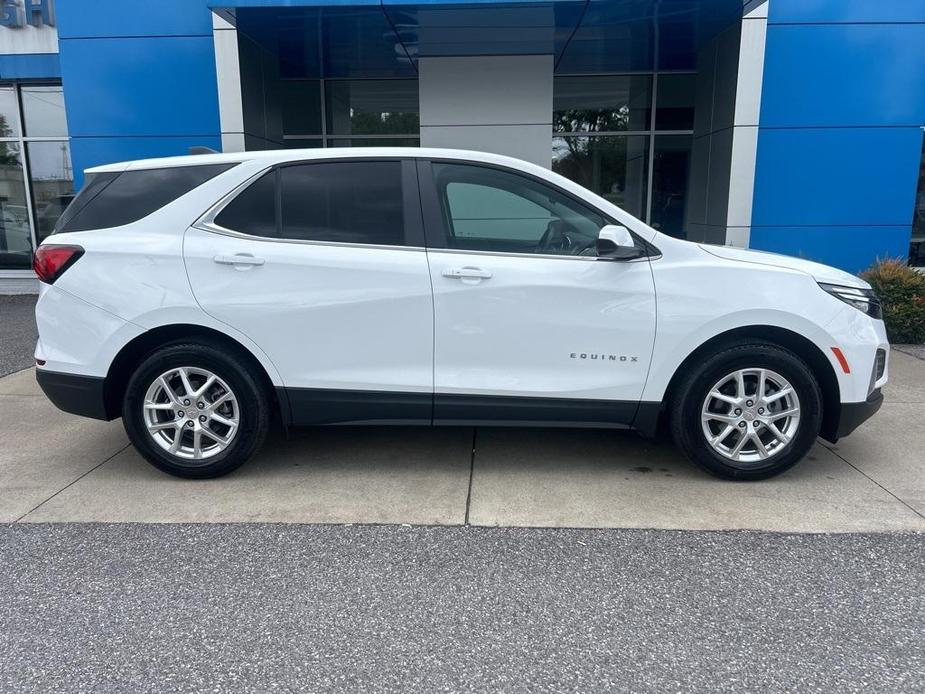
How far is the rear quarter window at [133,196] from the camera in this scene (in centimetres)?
417

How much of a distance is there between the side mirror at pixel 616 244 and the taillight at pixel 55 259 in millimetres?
2952

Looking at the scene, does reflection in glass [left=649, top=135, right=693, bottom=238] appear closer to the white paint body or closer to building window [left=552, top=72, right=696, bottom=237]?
building window [left=552, top=72, right=696, bottom=237]

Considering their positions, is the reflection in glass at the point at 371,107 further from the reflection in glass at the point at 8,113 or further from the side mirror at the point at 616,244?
the side mirror at the point at 616,244

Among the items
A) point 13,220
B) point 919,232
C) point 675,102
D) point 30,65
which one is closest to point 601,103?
point 675,102

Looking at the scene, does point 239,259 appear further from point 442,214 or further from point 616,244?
point 616,244

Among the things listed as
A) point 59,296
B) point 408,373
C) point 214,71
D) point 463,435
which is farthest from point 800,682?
point 214,71

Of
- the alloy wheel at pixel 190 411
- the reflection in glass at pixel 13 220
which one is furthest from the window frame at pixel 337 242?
the reflection in glass at pixel 13 220

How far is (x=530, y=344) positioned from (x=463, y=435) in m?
1.34

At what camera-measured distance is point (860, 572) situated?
3.22m

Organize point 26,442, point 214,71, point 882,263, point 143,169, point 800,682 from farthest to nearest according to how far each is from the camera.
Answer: point 214,71 → point 882,263 → point 26,442 → point 143,169 → point 800,682

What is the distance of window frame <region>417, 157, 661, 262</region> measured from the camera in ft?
13.2

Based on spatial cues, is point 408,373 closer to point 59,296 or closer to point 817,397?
point 59,296

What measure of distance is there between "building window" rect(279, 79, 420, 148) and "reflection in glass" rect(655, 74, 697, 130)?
4166 millimetres

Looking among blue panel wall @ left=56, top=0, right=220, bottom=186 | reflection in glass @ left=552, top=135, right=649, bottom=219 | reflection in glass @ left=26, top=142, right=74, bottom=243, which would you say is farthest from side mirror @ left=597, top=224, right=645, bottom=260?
reflection in glass @ left=26, top=142, right=74, bottom=243
